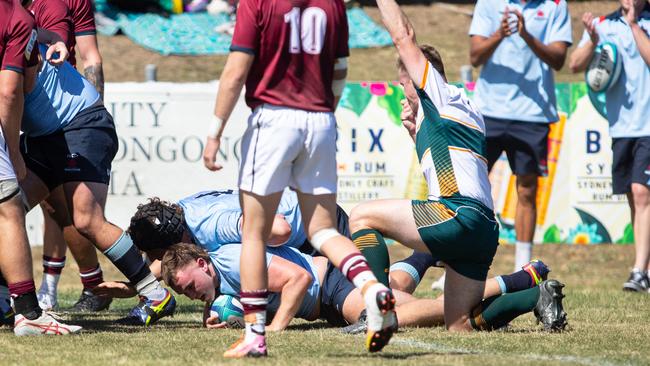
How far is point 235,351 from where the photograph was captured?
5648 millimetres

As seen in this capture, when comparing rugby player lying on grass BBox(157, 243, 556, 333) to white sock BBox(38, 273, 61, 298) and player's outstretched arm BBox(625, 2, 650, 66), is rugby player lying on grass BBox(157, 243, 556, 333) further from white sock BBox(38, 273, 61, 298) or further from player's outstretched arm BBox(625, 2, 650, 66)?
player's outstretched arm BBox(625, 2, 650, 66)

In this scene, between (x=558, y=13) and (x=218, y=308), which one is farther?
(x=558, y=13)

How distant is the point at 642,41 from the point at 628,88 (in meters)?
0.62

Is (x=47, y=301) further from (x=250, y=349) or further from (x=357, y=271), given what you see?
(x=357, y=271)

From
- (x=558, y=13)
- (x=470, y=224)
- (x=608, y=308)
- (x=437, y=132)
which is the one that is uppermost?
(x=558, y=13)

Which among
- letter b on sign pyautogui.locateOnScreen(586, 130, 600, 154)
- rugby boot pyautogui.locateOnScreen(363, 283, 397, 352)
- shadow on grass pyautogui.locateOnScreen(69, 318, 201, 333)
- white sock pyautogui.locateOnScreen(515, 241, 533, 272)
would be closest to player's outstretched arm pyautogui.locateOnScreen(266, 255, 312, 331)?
shadow on grass pyautogui.locateOnScreen(69, 318, 201, 333)

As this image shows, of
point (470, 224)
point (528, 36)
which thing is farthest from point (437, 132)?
point (528, 36)

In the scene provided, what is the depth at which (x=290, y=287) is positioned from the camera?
700cm

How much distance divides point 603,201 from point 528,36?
361 centimetres

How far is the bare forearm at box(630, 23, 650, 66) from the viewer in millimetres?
10094

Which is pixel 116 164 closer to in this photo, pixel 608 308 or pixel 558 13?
pixel 558 13

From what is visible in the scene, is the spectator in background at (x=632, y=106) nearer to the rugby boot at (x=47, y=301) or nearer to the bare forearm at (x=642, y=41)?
the bare forearm at (x=642, y=41)

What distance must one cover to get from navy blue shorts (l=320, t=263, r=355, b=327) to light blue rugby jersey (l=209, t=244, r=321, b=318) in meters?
0.06

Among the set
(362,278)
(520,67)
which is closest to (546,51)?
(520,67)
